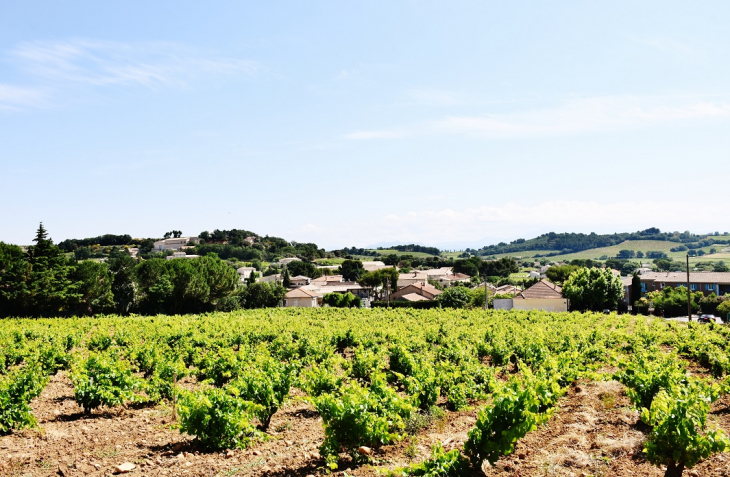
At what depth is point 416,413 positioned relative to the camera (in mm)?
11859

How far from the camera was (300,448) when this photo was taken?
31.1ft

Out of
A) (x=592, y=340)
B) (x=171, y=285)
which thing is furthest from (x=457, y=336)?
(x=171, y=285)

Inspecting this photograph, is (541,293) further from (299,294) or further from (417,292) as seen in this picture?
(299,294)

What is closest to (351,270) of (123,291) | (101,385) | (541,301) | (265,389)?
(541,301)

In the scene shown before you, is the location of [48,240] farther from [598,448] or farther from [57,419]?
[598,448]

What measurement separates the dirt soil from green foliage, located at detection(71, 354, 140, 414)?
439mm

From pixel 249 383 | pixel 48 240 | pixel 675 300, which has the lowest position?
pixel 675 300

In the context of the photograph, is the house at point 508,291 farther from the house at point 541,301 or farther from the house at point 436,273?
the house at point 436,273

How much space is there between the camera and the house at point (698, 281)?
77.5 metres

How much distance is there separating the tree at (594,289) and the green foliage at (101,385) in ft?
169

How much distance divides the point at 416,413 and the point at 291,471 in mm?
4350

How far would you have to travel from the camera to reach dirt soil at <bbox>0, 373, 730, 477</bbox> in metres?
8.03

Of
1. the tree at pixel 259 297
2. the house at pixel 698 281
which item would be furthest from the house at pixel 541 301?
the tree at pixel 259 297

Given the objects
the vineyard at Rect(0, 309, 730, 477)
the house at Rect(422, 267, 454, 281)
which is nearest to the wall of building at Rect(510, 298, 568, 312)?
the vineyard at Rect(0, 309, 730, 477)
